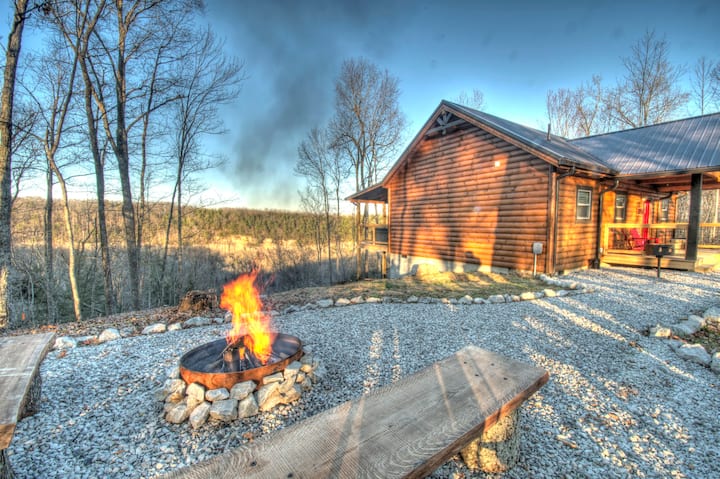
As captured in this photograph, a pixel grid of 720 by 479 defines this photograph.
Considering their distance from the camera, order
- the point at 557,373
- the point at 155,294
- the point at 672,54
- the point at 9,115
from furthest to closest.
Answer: the point at 672,54 < the point at 155,294 < the point at 9,115 < the point at 557,373

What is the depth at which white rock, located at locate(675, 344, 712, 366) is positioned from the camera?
3.54 metres

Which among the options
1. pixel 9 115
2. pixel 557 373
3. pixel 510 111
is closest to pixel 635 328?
pixel 557 373

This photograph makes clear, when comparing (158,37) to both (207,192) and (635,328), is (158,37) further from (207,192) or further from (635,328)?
(635,328)

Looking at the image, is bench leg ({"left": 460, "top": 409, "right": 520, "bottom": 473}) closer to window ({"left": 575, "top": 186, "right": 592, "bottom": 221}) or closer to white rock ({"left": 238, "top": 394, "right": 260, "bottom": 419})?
white rock ({"left": 238, "top": 394, "right": 260, "bottom": 419})

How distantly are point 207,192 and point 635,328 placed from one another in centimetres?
1352

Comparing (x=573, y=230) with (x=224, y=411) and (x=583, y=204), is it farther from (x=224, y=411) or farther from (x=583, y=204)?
(x=224, y=411)

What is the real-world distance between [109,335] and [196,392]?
118 inches

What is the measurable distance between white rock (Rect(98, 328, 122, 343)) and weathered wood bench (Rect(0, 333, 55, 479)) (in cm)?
167

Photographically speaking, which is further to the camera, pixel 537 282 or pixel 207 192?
pixel 207 192

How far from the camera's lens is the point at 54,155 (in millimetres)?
8250

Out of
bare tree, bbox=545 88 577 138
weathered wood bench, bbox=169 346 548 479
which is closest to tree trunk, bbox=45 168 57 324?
weathered wood bench, bbox=169 346 548 479

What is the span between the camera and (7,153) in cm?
522

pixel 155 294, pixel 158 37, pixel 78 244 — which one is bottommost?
pixel 155 294

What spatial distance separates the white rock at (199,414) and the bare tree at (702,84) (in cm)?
2793
